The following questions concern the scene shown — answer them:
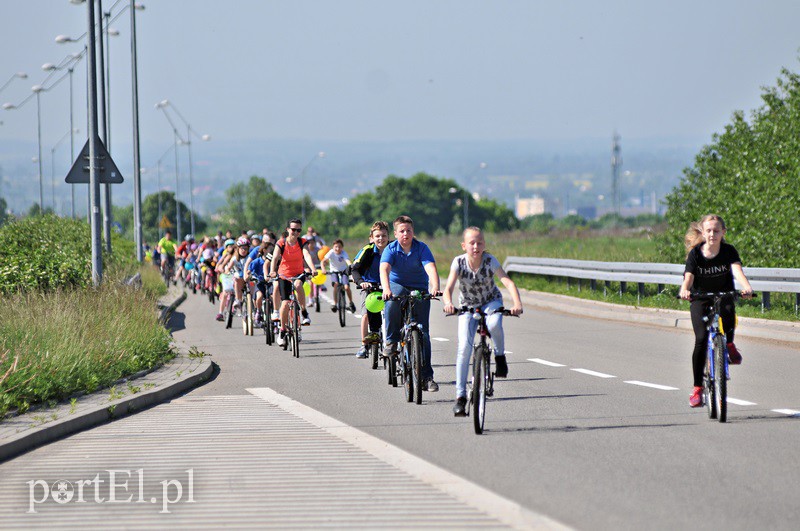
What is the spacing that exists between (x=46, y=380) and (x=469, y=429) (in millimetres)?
3818

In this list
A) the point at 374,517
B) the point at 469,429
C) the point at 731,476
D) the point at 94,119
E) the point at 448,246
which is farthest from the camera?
the point at 448,246

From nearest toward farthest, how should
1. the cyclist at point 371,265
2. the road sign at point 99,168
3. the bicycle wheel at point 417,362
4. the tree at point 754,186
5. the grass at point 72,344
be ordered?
1. the grass at point 72,344
2. the bicycle wheel at point 417,362
3. the cyclist at point 371,265
4. the road sign at point 99,168
5. the tree at point 754,186

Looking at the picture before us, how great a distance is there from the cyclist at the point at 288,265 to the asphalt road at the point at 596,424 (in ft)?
1.77

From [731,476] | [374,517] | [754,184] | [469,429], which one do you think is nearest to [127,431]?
[469,429]

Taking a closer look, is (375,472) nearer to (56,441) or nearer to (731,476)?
(731,476)

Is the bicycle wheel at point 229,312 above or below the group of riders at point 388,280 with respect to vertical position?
below

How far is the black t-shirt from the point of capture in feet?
32.6

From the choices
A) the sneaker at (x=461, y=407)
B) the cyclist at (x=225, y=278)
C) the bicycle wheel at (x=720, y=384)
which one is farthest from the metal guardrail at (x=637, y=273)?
the sneaker at (x=461, y=407)

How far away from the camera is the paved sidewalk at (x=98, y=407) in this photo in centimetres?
880

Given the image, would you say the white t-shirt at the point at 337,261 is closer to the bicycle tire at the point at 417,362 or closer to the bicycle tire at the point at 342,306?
the bicycle tire at the point at 342,306

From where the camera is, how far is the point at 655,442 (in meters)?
8.59

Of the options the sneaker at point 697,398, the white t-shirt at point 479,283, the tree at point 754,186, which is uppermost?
the tree at point 754,186

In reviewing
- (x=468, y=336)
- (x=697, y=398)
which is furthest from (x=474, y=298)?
(x=697, y=398)

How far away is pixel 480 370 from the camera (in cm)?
915
